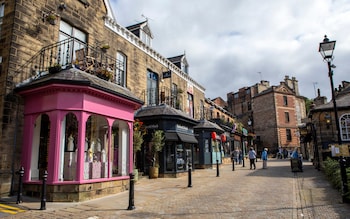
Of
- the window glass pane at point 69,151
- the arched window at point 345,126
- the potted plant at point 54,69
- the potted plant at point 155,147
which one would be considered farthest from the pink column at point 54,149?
the arched window at point 345,126

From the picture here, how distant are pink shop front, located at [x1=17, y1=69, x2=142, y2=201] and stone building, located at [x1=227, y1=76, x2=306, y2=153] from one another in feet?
121

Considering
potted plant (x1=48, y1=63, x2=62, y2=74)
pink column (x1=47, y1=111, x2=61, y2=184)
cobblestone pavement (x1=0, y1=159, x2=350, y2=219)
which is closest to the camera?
cobblestone pavement (x1=0, y1=159, x2=350, y2=219)

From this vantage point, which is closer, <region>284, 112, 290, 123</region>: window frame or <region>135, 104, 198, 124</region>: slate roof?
<region>135, 104, 198, 124</region>: slate roof

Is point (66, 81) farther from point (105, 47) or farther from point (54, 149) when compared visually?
point (105, 47)

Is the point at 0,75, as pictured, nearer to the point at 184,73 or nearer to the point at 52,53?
the point at 52,53

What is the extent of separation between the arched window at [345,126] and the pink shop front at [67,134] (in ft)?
47.3

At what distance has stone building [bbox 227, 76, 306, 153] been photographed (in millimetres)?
44406

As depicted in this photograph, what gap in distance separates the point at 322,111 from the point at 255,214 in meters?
13.0

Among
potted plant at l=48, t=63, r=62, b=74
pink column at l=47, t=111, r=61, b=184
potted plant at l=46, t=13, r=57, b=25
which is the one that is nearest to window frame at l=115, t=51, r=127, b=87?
potted plant at l=46, t=13, r=57, b=25

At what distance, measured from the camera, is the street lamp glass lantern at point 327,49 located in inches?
324

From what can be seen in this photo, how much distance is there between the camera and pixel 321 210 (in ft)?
22.2

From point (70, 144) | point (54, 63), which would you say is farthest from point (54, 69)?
point (70, 144)

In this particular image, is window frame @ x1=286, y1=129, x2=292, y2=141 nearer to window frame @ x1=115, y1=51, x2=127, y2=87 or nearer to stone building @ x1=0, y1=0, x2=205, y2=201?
window frame @ x1=115, y1=51, x2=127, y2=87

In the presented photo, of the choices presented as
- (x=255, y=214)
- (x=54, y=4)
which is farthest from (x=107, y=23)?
(x=255, y=214)
